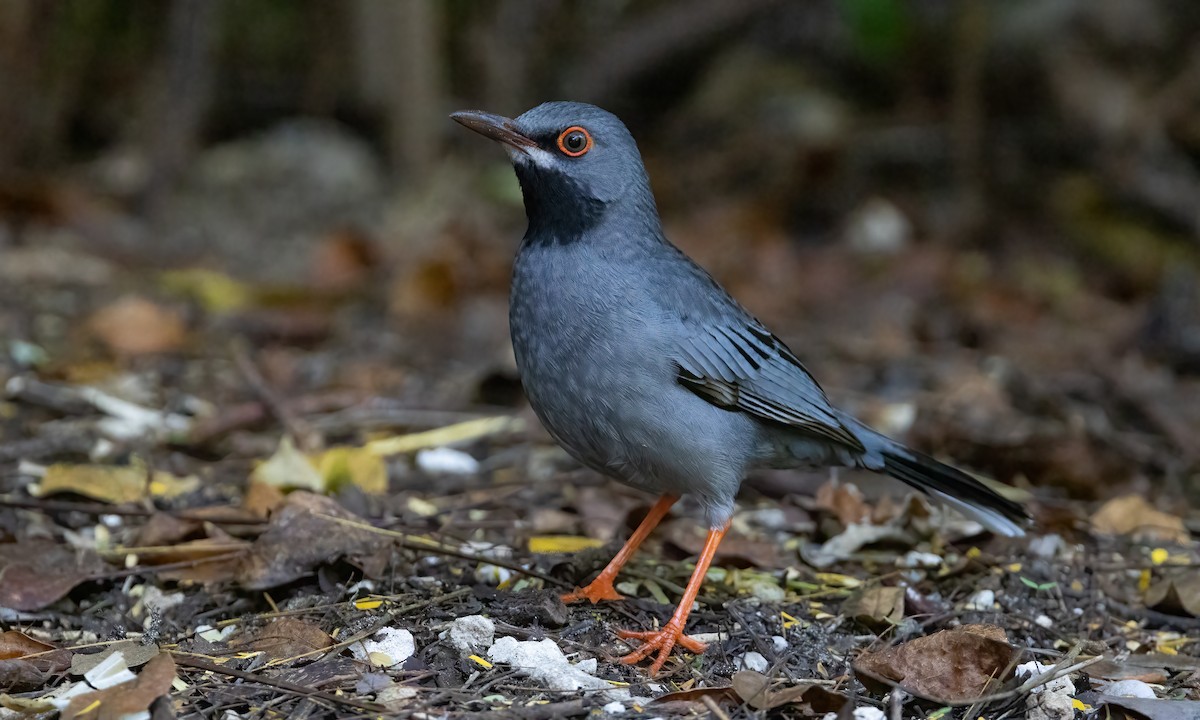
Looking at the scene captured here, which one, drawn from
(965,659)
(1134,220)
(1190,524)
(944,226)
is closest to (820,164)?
(944,226)

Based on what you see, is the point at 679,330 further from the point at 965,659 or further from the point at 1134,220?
the point at 1134,220

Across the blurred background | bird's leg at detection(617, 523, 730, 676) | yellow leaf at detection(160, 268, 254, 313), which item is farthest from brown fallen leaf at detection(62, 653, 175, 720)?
yellow leaf at detection(160, 268, 254, 313)

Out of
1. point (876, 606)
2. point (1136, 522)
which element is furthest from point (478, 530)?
point (1136, 522)

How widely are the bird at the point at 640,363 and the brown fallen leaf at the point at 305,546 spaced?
71 cm

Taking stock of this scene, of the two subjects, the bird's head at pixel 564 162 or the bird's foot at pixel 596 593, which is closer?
the bird's foot at pixel 596 593

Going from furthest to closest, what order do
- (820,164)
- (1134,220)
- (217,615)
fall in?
1. (820,164)
2. (1134,220)
3. (217,615)

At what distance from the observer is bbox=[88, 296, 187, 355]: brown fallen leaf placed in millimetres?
7051

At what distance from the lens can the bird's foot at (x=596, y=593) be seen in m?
4.27

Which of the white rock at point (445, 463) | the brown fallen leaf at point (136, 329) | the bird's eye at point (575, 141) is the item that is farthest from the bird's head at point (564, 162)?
the brown fallen leaf at point (136, 329)

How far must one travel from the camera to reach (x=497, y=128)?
14.5 ft

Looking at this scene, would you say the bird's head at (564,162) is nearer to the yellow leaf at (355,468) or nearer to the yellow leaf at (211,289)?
the yellow leaf at (355,468)

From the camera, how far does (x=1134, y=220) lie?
10.0m

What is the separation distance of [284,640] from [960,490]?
2501 millimetres

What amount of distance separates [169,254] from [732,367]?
5.92 meters
